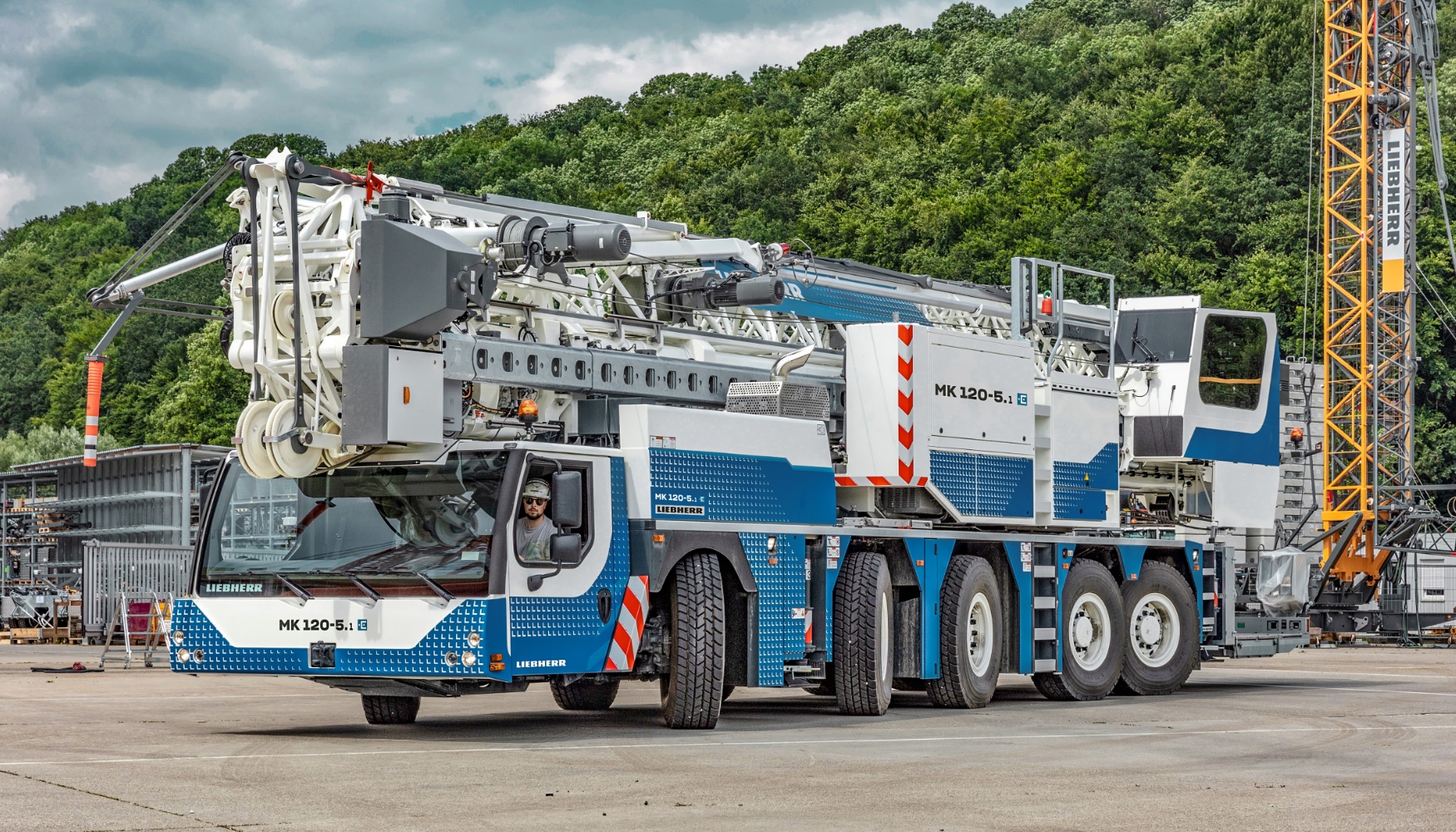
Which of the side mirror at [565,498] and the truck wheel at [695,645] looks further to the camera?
the truck wheel at [695,645]

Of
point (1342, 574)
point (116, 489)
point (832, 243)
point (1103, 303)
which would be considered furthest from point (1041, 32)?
point (1103, 303)

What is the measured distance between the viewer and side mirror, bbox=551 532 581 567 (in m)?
12.9

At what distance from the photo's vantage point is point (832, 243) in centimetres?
7519

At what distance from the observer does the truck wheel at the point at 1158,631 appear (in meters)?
19.9

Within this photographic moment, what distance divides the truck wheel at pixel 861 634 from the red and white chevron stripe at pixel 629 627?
2.75 meters

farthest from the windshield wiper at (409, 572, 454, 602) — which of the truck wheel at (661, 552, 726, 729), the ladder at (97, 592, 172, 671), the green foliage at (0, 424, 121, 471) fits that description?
the green foliage at (0, 424, 121, 471)

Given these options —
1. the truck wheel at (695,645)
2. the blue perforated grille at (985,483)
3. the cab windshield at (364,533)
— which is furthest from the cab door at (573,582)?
the blue perforated grille at (985,483)

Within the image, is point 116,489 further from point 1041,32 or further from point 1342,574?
point 1041,32

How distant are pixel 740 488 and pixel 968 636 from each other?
3727 mm

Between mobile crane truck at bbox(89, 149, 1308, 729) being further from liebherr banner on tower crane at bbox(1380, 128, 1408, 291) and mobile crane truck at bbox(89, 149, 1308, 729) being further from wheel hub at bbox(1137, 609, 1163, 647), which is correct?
liebherr banner on tower crane at bbox(1380, 128, 1408, 291)

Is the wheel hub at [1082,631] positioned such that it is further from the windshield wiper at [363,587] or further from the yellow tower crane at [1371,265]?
the yellow tower crane at [1371,265]

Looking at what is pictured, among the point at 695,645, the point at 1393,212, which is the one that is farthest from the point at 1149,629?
the point at 1393,212

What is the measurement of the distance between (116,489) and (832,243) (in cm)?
4129

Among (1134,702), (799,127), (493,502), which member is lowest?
(1134,702)
